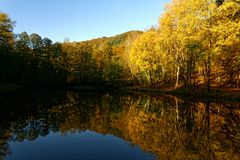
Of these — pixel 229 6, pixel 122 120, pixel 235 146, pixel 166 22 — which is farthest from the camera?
pixel 166 22

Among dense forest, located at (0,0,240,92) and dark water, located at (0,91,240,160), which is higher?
dense forest, located at (0,0,240,92)

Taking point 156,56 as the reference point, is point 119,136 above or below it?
below

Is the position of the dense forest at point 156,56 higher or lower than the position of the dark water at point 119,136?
higher

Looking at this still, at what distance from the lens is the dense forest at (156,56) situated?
4197 centimetres

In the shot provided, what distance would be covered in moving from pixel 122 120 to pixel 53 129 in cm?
624

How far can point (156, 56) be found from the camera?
2655 inches

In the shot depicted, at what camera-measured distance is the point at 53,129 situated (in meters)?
21.5

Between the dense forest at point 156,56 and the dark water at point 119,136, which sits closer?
the dark water at point 119,136

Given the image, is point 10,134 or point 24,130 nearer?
point 10,134

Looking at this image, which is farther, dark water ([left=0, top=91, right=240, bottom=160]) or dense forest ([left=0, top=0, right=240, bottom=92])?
dense forest ([left=0, top=0, right=240, bottom=92])

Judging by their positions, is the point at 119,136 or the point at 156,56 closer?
the point at 119,136

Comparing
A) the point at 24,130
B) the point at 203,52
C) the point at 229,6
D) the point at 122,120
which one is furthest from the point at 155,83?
the point at 24,130

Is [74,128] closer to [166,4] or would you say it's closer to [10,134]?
[10,134]

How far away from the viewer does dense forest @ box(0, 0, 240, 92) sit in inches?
1652
